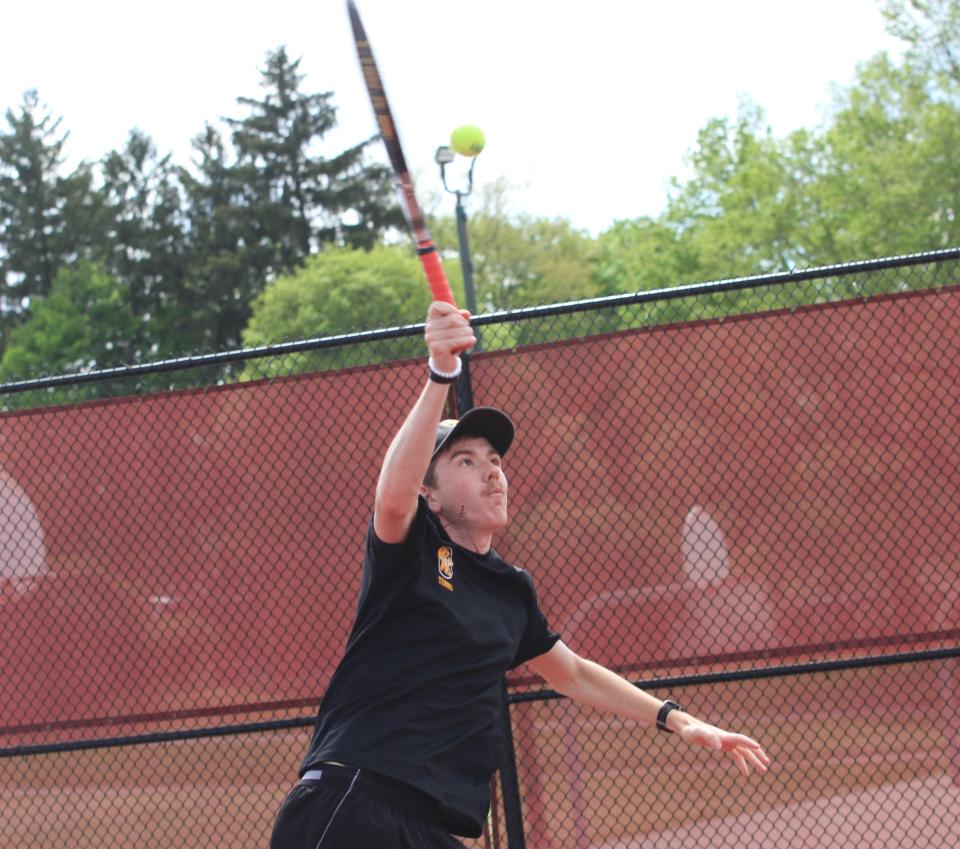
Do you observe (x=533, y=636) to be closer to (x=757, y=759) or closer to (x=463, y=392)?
(x=757, y=759)

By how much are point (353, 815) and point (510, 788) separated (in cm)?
231

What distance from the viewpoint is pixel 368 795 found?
2914 mm

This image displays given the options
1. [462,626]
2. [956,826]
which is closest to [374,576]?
[462,626]

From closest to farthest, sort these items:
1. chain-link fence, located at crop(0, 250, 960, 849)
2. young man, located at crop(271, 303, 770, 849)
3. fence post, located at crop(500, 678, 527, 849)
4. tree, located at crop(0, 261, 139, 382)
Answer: young man, located at crop(271, 303, 770, 849)
fence post, located at crop(500, 678, 527, 849)
chain-link fence, located at crop(0, 250, 960, 849)
tree, located at crop(0, 261, 139, 382)

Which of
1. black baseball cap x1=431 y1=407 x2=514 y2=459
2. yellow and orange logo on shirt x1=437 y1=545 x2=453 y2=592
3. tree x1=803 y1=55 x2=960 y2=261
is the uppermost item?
black baseball cap x1=431 y1=407 x2=514 y2=459

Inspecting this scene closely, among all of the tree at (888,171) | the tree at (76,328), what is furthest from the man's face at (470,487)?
the tree at (76,328)

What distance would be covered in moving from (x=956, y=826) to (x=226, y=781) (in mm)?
3535

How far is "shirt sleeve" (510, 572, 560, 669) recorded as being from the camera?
3.38 meters

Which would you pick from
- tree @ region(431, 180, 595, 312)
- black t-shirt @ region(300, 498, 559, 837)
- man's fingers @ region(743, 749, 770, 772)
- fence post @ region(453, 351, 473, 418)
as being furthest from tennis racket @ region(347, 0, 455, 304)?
tree @ region(431, 180, 595, 312)

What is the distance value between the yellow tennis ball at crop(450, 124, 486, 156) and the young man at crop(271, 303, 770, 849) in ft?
32.0

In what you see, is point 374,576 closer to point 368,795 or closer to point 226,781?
point 368,795

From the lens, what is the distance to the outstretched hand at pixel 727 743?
10.7ft

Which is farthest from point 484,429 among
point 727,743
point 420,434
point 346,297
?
point 346,297

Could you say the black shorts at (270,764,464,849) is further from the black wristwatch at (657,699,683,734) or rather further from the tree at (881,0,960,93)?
the tree at (881,0,960,93)
